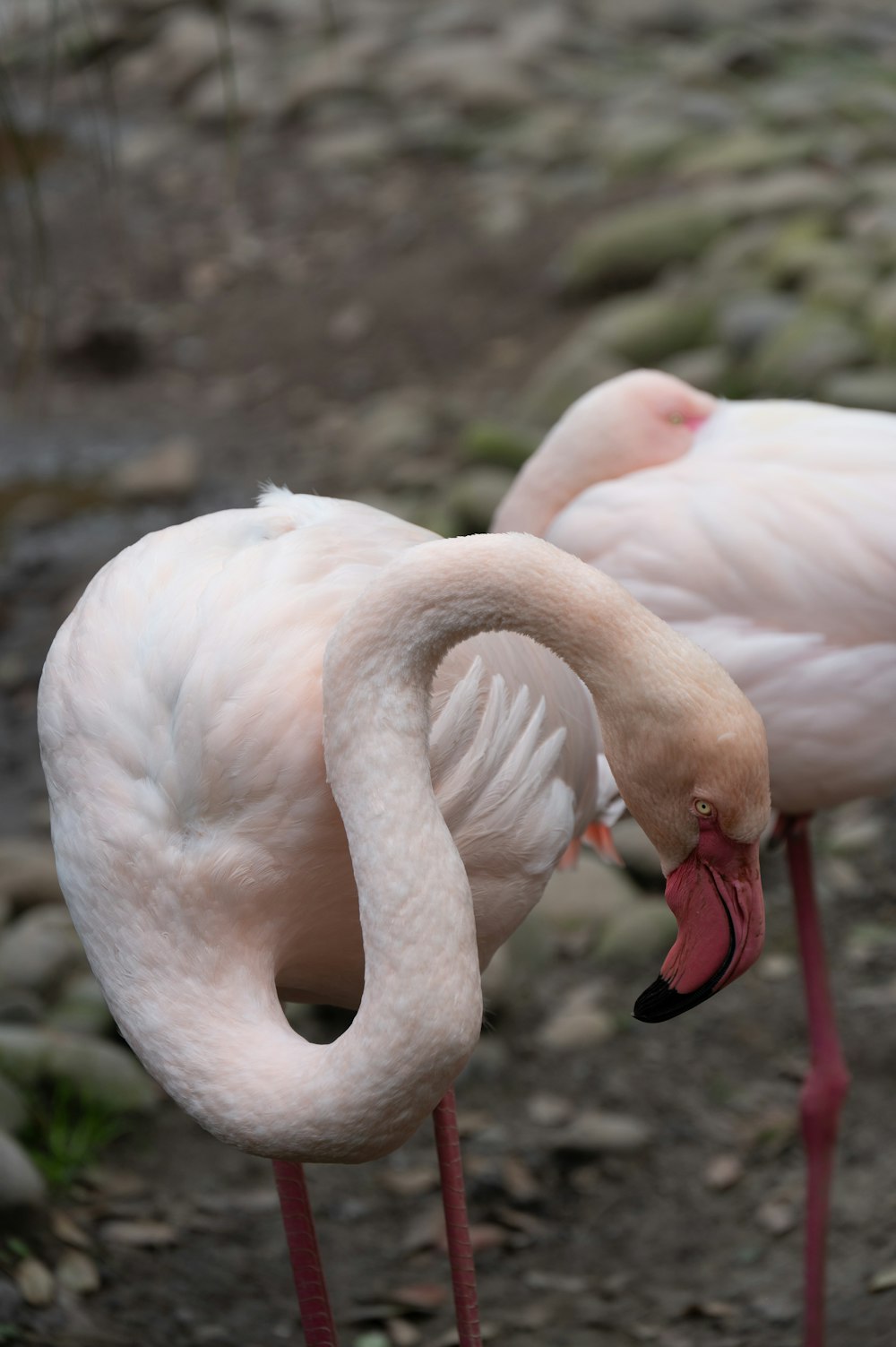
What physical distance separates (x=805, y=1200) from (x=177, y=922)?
1.86 m

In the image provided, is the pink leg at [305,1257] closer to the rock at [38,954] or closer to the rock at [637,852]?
the rock at [38,954]

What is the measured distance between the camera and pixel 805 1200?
133 inches

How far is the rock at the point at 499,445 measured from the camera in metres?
6.32

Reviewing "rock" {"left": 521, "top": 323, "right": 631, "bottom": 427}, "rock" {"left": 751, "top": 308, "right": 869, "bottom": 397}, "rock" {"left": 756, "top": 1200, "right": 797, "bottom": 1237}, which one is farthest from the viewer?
"rock" {"left": 521, "top": 323, "right": 631, "bottom": 427}

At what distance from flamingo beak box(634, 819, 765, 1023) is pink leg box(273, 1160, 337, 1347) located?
36.7 inches

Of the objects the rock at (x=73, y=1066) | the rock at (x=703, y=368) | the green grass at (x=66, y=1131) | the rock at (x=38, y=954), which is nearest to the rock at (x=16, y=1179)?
the green grass at (x=66, y=1131)

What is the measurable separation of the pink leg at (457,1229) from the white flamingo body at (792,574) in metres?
0.98

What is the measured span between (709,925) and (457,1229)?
1078 millimetres

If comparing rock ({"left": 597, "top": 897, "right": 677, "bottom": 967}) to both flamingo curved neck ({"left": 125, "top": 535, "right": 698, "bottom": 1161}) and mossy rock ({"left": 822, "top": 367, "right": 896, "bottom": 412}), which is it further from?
flamingo curved neck ({"left": 125, "top": 535, "right": 698, "bottom": 1161})

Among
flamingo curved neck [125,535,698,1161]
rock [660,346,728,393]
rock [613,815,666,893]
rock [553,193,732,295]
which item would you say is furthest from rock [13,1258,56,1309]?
rock [553,193,732,295]

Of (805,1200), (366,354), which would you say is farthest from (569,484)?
(366,354)

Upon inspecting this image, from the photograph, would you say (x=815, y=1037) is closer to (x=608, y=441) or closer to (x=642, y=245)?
(x=608, y=441)

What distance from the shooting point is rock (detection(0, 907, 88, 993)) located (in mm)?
4125

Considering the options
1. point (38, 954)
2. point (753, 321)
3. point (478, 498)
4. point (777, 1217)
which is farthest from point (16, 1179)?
point (753, 321)
